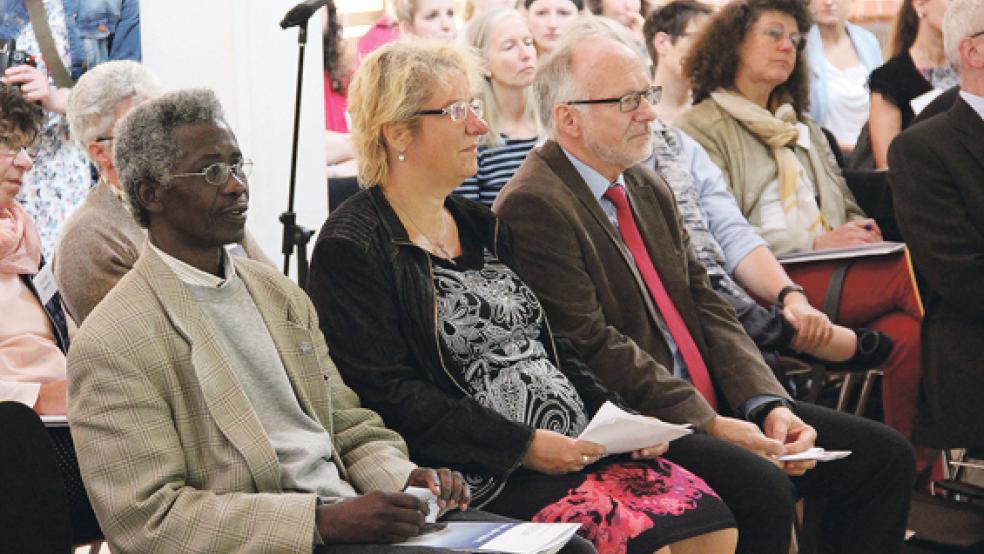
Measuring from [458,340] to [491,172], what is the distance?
173cm

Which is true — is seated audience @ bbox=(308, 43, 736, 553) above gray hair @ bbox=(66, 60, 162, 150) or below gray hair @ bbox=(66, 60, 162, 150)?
below

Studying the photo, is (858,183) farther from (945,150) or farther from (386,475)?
(386,475)

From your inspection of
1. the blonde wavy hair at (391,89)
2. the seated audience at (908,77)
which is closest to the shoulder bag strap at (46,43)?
the blonde wavy hair at (391,89)

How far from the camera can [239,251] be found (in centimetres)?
348

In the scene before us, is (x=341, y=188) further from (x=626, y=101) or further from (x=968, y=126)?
(x=968, y=126)

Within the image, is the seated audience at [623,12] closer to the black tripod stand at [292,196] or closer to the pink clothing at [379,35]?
the pink clothing at [379,35]

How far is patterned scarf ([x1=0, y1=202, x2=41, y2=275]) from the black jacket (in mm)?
741

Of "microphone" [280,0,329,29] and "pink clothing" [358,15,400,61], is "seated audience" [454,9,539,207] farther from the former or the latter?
"pink clothing" [358,15,400,61]

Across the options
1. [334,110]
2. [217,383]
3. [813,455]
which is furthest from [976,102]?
[217,383]

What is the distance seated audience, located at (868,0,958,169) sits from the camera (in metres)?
5.21

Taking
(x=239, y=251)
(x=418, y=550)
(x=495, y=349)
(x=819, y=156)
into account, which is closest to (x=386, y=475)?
(x=418, y=550)

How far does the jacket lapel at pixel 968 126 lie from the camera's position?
12.6 feet

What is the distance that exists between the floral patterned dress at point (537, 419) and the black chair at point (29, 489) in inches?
32.9

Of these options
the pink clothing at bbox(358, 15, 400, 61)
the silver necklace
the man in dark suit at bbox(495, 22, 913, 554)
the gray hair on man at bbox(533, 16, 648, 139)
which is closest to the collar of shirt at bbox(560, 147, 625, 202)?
the man in dark suit at bbox(495, 22, 913, 554)
